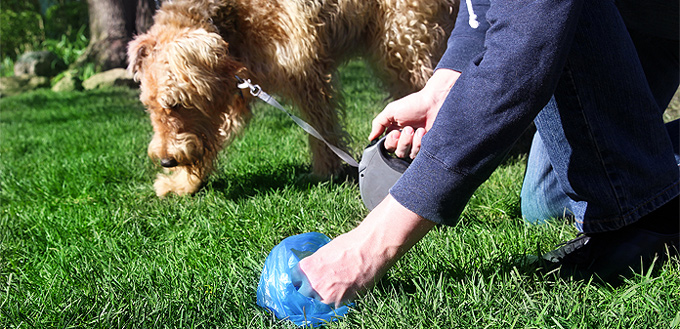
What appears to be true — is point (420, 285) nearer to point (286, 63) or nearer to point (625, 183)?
point (625, 183)

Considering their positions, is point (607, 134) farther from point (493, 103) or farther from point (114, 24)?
point (114, 24)

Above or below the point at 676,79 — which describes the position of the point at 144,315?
below

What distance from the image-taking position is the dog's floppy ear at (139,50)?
2986mm

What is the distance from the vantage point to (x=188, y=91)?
2885 millimetres

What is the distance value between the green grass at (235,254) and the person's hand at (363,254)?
97mm

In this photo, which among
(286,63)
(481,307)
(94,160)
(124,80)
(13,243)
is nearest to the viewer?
(481,307)

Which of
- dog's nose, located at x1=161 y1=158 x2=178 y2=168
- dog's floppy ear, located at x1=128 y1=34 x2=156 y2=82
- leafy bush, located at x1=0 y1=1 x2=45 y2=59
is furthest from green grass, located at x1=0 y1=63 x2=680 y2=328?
leafy bush, located at x1=0 y1=1 x2=45 y2=59

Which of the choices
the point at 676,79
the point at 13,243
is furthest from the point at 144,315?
the point at 676,79

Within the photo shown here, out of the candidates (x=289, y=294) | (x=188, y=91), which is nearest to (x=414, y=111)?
(x=289, y=294)

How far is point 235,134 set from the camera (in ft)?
10.7

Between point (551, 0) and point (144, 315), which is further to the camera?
point (144, 315)

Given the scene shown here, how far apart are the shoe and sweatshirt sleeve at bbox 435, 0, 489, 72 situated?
71cm

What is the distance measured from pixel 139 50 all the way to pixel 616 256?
8.21 feet

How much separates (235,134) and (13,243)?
126cm
